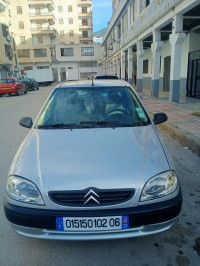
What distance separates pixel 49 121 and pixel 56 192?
1307mm

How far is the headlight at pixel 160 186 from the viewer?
1.76 meters

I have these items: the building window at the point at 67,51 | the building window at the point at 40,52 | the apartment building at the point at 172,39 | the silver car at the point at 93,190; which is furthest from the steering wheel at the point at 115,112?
the building window at the point at 67,51

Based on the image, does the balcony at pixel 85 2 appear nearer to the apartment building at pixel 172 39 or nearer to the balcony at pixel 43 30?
the balcony at pixel 43 30

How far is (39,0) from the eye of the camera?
47281mm

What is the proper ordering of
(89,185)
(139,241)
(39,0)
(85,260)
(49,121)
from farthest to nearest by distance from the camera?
1. (39,0)
2. (49,121)
3. (139,241)
4. (85,260)
5. (89,185)

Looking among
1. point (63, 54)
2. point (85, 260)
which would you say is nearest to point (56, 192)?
point (85, 260)

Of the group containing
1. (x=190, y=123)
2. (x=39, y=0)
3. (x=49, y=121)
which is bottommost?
(x=190, y=123)

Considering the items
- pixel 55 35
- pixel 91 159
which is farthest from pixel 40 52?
pixel 91 159

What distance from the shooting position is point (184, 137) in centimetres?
497

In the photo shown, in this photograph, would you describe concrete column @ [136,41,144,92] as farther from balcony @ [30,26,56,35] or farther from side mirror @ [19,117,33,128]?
balcony @ [30,26,56,35]

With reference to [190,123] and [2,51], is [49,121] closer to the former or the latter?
[190,123]

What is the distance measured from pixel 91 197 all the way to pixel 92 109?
1.52 m

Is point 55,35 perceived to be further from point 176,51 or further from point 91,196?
point 91,196

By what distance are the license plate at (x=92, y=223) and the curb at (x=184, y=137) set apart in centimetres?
319
